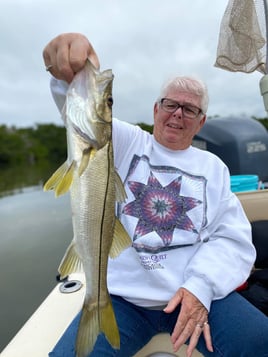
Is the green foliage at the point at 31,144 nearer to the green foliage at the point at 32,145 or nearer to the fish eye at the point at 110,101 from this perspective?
the green foliage at the point at 32,145

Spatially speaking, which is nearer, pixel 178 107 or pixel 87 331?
pixel 87 331

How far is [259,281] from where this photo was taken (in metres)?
2.04

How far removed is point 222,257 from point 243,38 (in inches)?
67.1

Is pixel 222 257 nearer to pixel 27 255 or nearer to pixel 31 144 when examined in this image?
pixel 27 255

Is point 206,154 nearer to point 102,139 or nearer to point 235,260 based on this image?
point 235,260

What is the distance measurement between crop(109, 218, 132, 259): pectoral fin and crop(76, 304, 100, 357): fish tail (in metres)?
0.22

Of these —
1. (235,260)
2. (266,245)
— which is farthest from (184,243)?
(266,245)

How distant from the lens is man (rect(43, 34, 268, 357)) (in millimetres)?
1449

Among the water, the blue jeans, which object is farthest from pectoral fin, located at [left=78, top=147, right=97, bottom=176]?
the water

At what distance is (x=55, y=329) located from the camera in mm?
1749

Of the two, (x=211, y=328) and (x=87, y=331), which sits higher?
(x=87, y=331)

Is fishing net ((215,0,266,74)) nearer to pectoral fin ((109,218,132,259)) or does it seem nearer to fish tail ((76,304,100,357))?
pectoral fin ((109,218,132,259))

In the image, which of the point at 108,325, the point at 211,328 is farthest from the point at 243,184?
the point at 108,325

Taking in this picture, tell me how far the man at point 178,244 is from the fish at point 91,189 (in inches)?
6.5
